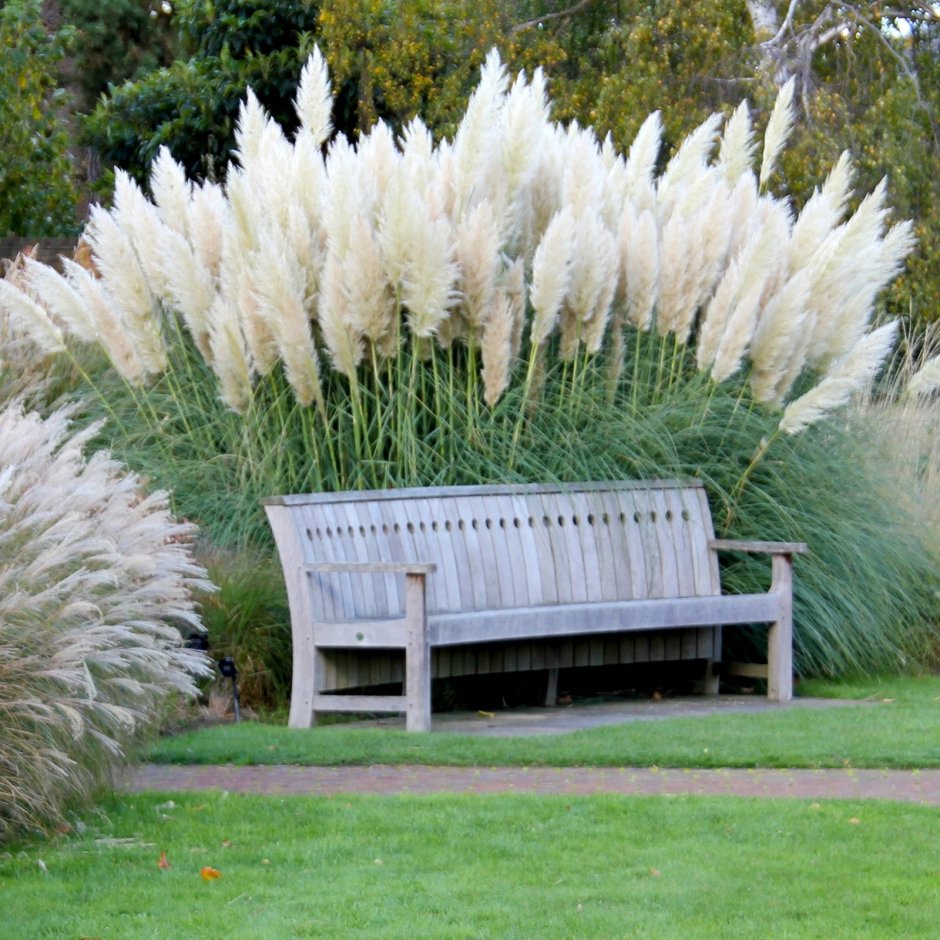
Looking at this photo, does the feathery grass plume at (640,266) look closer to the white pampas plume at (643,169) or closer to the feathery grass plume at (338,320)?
the white pampas plume at (643,169)

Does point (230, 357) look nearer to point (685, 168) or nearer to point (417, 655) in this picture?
point (417, 655)

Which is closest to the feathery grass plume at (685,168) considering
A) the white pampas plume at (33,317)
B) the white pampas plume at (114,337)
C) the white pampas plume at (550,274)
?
the white pampas plume at (550,274)

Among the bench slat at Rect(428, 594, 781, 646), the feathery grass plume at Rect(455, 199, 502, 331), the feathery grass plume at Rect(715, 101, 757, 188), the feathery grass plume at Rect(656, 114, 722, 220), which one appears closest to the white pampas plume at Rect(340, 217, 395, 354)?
the feathery grass plume at Rect(455, 199, 502, 331)

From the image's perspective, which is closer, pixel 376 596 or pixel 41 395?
pixel 376 596

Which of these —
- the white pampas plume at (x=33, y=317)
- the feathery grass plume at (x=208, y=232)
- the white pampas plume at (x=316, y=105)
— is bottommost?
the white pampas plume at (x=33, y=317)

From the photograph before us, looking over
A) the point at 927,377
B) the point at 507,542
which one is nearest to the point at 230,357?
the point at 507,542

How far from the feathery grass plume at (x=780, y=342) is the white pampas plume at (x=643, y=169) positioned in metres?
1.33

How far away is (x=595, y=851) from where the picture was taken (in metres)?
4.84

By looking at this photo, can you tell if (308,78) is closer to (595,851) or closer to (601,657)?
(601,657)

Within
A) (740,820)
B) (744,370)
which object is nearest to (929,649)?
(744,370)

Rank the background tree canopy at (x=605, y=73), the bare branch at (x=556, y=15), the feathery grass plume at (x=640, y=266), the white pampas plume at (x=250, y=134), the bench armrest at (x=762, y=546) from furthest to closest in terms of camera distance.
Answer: the bare branch at (x=556, y=15) < the background tree canopy at (x=605, y=73) < the white pampas plume at (x=250, y=134) < the feathery grass plume at (x=640, y=266) < the bench armrest at (x=762, y=546)

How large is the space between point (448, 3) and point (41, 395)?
9.87m

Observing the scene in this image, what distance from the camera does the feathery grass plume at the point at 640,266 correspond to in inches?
354

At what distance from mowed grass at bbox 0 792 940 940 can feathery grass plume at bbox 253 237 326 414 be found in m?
3.11
